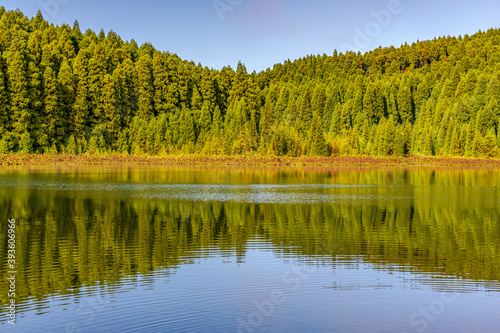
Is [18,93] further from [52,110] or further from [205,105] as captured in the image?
[205,105]

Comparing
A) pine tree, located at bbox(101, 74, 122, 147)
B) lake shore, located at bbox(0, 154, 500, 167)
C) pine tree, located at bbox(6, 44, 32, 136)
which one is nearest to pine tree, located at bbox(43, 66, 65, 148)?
pine tree, located at bbox(6, 44, 32, 136)

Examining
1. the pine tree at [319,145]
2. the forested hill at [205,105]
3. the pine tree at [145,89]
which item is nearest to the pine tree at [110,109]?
the forested hill at [205,105]

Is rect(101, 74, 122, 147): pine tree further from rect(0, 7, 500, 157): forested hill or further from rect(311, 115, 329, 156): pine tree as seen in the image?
rect(311, 115, 329, 156): pine tree

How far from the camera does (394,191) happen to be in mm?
48094

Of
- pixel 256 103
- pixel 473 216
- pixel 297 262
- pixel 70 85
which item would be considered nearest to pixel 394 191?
pixel 473 216

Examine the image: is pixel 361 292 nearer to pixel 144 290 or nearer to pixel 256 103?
pixel 144 290

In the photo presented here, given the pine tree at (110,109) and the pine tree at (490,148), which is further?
the pine tree at (110,109)

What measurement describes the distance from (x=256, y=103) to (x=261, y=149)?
3766 centimetres

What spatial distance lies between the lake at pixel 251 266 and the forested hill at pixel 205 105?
73.4 meters

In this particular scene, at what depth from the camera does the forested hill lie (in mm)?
105688

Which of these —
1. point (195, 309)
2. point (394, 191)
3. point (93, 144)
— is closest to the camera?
point (195, 309)

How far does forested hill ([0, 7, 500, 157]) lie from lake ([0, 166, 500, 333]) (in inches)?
2892

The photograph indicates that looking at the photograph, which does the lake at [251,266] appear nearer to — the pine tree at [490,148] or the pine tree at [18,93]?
the pine tree at [18,93]

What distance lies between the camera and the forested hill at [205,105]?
10569 centimetres
